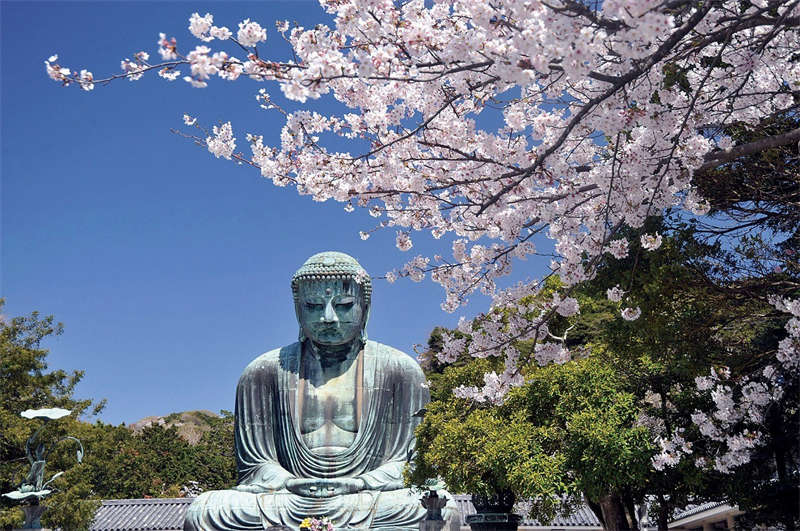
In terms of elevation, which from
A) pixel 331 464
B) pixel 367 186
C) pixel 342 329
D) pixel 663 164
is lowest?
pixel 331 464

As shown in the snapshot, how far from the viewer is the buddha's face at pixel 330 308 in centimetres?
1270

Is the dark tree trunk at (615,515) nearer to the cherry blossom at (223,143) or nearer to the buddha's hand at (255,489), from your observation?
the buddha's hand at (255,489)

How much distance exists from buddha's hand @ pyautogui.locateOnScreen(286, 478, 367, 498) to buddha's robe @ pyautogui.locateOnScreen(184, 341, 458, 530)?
0.11 meters

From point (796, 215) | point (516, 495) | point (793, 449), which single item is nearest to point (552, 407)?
point (516, 495)

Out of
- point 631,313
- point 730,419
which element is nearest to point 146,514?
point 730,419

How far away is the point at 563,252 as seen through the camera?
261 inches

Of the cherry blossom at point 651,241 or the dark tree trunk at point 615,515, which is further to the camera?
the dark tree trunk at point 615,515

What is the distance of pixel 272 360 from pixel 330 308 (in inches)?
57.2

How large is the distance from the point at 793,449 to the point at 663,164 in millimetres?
4537

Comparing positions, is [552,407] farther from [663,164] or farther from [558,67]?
[558,67]

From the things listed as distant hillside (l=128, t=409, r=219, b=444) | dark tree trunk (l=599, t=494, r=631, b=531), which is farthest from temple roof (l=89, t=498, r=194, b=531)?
distant hillside (l=128, t=409, r=219, b=444)

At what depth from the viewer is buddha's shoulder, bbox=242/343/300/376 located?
43.2ft

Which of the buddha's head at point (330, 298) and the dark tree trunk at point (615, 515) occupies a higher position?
the buddha's head at point (330, 298)

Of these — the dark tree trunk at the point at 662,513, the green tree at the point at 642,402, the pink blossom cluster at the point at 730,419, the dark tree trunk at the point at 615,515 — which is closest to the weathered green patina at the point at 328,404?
the green tree at the point at 642,402
